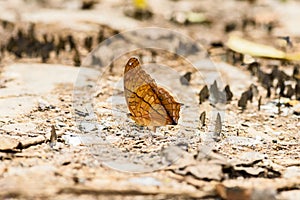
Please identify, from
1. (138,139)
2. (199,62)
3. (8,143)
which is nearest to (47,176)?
(8,143)

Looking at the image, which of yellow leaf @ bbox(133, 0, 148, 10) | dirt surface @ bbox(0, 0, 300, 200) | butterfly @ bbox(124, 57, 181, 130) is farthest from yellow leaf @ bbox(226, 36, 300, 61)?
butterfly @ bbox(124, 57, 181, 130)

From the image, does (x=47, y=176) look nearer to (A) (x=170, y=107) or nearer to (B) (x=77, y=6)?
(A) (x=170, y=107)

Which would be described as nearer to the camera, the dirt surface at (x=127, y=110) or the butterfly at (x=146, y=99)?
the dirt surface at (x=127, y=110)

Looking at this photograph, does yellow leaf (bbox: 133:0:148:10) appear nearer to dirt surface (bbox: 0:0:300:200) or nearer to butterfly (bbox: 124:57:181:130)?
dirt surface (bbox: 0:0:300:200)

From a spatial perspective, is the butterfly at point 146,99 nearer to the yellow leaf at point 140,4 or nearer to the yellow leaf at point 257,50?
the yellow leaf at point 257,50

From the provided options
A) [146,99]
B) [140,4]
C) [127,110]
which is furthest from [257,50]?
[146,99]

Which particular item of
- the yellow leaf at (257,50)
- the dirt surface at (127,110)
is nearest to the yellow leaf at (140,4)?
the dirt surface at (127,110)
